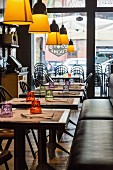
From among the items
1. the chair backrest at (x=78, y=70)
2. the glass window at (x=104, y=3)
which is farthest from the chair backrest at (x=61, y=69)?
the glass window at (x=104, y=3)

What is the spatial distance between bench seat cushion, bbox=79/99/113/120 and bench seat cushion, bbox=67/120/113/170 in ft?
2.24

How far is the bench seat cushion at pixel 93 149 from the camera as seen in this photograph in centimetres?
235

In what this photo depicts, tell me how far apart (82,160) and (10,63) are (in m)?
7.25

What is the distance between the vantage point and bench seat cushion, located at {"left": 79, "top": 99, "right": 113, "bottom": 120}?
4.73 meters

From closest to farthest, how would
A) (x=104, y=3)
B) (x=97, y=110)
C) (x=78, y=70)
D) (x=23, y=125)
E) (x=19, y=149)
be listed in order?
(x=23, y=125), (x=19, y=149), (x=97, y=110), (x=104, y=3), (x=78, y=70)

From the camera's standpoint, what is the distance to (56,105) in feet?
13.8

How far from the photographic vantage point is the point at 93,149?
2.76m

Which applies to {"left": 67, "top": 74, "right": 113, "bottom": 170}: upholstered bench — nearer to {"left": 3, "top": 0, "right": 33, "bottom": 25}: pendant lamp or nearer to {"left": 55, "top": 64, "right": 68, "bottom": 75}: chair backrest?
{"left": 3, "top": 0, "right": 33, "bottom": 25}: pendant lamp

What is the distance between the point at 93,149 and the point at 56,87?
4.43 m

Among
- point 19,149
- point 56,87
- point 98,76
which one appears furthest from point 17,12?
point 98,76

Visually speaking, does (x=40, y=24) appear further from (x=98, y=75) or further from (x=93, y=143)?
(x=98, y=75)

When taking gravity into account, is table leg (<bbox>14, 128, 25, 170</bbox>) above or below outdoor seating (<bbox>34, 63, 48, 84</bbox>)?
below

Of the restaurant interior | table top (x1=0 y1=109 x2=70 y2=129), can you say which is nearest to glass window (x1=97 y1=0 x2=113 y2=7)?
the restaurant interior

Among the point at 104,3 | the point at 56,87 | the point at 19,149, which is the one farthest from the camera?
the point at 104,3
